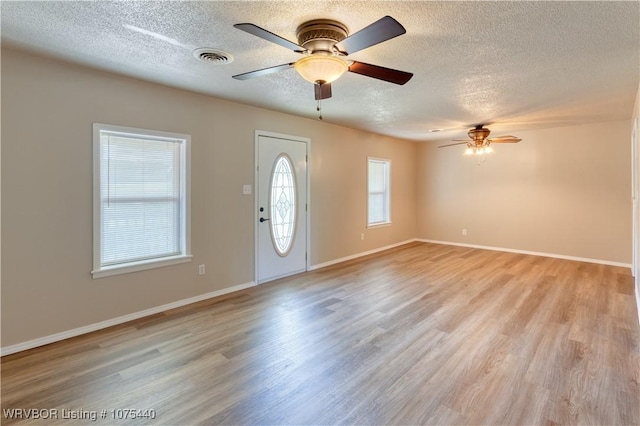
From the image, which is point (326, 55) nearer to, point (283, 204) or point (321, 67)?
point (321, 67)

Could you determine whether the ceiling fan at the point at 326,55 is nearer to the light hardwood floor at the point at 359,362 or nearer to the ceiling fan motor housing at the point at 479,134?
the light hardwood floor at the point at 359,362

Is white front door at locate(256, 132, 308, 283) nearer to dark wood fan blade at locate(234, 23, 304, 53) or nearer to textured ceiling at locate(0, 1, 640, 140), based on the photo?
textured ceiling at locate(0, 1, 640, 140)

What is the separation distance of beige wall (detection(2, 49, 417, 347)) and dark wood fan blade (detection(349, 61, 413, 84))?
92.6 inches

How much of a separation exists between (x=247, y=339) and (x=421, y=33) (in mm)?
2803

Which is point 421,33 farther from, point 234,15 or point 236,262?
point 236,262

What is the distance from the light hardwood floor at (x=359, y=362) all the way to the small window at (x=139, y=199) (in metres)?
0.66

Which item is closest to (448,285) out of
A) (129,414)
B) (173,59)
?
(129,414)

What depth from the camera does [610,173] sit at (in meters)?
5.47

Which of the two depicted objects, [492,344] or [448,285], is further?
[448,285]

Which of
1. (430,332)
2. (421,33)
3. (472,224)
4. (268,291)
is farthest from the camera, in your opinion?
(472,224)

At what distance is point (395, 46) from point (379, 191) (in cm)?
471

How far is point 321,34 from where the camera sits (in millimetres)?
2139

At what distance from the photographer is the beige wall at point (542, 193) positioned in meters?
5.46

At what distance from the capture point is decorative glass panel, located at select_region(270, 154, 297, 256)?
4.74 metres
